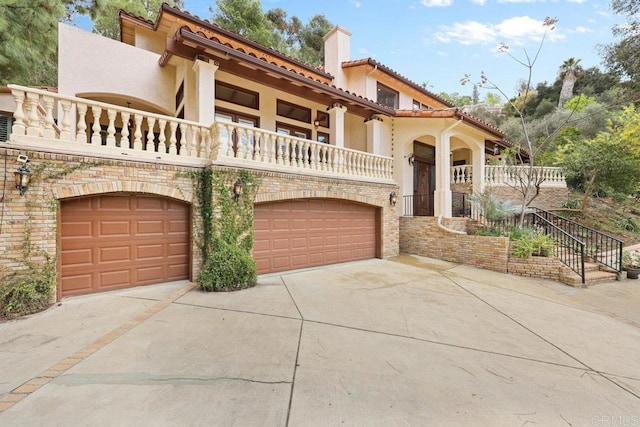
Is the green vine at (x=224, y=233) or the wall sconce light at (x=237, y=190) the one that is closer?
the green vine at (x=224, y=233)

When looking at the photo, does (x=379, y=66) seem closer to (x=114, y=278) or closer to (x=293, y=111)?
(x=293, y=111)

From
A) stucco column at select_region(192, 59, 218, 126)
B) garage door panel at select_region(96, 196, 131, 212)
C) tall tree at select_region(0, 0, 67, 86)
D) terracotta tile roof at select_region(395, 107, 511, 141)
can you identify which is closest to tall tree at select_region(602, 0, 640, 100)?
terracotta tile roof at select_region(395, 107, 511, 141)

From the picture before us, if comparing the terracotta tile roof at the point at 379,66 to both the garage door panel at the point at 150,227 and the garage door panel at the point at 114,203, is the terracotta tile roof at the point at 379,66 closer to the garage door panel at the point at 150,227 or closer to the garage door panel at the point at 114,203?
the garage door panel at the point at 150,227

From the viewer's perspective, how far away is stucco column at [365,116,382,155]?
1020 cm

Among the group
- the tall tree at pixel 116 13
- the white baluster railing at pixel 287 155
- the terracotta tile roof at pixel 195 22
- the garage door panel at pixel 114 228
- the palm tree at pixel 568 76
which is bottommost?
the garage door panel at pixel 114 228

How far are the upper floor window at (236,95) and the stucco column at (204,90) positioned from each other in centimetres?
122

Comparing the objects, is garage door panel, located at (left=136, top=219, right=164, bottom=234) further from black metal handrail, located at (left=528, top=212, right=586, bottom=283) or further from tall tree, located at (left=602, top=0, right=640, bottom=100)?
tall tree, located at (left=602, top=0, right=640, bottom=100)

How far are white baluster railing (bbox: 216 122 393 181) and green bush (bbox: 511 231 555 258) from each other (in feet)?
15.5

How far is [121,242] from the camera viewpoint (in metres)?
5.57

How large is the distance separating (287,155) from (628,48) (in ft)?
32.7

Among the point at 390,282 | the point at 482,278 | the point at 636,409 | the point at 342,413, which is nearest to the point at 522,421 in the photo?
the point at 636,409

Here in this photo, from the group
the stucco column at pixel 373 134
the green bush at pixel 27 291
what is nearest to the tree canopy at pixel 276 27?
the stucco column at pixel 373 134

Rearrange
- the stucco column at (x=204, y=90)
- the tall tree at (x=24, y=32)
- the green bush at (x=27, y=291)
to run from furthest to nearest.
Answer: the tall tree at (x=24, y=32), the stucco column at (x=204, y=90), the green bush at (x=27, y=291)

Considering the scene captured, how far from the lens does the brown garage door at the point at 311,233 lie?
7.31m
